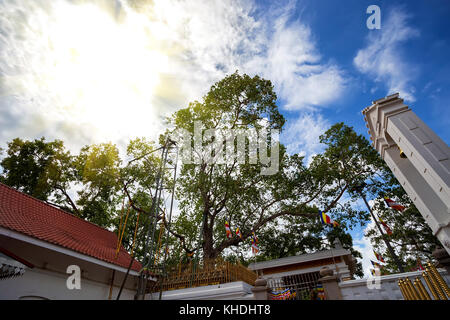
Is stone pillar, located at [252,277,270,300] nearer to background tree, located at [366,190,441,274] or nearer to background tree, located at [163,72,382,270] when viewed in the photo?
background tree, located at [163,72,382,270]

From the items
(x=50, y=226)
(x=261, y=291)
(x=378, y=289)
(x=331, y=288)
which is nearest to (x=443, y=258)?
(x=378, y=289)

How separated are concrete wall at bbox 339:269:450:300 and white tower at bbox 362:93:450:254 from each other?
4.84 feet

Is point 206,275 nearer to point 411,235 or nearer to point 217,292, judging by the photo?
point 217,292

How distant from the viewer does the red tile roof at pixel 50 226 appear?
657 cm

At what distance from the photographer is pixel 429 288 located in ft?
17.0

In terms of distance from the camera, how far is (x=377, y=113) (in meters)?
7.96

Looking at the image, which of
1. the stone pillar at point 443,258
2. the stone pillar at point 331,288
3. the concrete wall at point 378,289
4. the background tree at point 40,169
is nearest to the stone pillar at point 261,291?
the stone pillar at point 331,288

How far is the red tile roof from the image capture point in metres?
6.57

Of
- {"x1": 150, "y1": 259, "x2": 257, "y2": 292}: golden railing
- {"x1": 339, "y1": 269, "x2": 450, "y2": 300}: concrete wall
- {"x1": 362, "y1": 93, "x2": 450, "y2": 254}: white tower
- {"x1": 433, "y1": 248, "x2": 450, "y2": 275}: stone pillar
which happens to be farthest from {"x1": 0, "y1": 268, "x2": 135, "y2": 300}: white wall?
{"x1": 362, "y1": 93, "x2": 450, "y2": 254}: white tower

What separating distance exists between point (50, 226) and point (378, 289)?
445 inches

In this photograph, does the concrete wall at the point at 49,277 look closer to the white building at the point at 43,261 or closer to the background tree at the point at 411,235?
the white building at the point at 43,261

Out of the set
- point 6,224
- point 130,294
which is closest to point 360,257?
point 130,294

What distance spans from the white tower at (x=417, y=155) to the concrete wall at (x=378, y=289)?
1.47 meters
